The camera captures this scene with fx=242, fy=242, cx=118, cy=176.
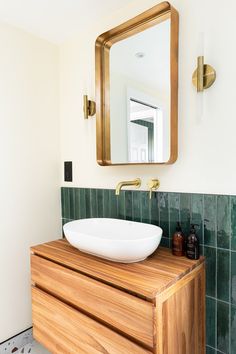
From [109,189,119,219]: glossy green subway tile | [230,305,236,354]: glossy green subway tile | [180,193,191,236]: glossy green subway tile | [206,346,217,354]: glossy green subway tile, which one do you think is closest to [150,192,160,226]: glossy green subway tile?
[180,193,191,236]: glossy green subway tile

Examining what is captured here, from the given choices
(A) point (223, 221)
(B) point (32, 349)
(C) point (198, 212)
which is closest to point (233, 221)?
(A) point (223, 221)

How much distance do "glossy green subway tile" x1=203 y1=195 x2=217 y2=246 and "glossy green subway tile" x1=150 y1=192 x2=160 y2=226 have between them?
0.87 ft

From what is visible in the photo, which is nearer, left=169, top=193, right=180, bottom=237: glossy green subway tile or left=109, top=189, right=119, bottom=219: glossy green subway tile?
left=169, top=193, right=180, bottom=237: glossy green subway tile

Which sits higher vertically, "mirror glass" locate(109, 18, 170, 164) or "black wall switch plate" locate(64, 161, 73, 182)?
"mirror glass" locate(109, 18, 170, 164)

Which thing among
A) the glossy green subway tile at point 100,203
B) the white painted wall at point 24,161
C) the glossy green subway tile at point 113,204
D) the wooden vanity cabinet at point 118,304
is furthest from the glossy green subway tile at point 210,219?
the white painted wall at point 24,161

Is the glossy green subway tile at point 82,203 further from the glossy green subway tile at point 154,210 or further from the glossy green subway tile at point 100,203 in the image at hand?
the glossy green subway tile at point 154,210

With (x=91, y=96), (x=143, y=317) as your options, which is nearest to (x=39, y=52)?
(x=91, y=96)

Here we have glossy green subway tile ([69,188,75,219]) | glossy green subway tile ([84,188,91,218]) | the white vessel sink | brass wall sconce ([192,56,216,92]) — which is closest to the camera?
the white vessel sink

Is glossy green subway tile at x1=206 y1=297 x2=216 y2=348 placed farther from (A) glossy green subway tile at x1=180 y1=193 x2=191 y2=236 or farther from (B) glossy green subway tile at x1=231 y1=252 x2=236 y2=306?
(A) glossy green subway tile at x1=180 y1=193 x2=191 y2=236

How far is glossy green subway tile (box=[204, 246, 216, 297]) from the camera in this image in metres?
1.12

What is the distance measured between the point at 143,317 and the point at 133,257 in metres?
0.23

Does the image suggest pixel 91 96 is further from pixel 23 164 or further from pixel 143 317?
pixel 143 317

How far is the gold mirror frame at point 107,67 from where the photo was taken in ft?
3.92

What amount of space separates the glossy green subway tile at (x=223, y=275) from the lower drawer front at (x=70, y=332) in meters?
0.45
